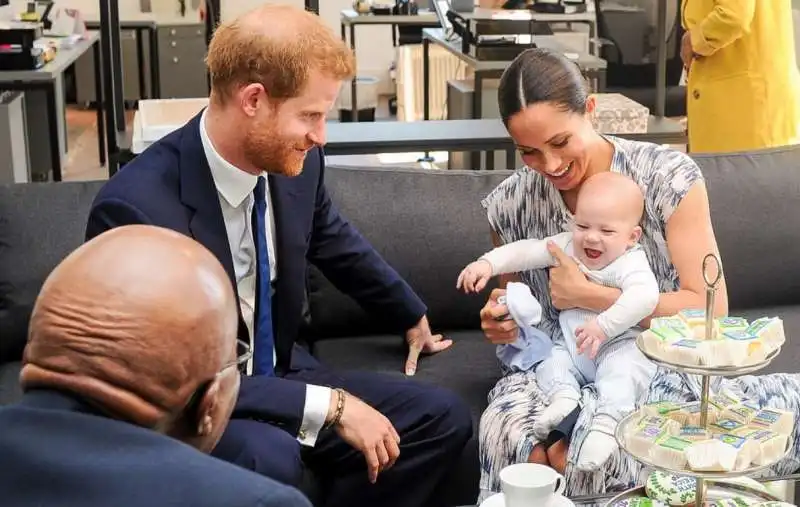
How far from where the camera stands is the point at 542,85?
2.06 metres

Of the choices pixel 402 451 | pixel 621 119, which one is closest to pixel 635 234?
pixel 402 451

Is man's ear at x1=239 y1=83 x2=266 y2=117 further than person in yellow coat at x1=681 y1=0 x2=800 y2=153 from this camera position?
No

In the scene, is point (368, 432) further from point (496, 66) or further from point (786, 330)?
point (496, 66)

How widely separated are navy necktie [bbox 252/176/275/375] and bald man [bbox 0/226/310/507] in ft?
3.22

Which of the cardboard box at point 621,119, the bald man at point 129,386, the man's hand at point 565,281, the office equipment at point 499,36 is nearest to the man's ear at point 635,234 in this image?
the man's hand at point 565,281

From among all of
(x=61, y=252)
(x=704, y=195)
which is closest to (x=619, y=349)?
(x=704, y=195)

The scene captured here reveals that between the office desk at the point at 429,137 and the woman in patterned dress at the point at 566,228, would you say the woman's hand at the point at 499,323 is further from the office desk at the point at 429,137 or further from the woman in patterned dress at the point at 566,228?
the office desk at the point at 429,137

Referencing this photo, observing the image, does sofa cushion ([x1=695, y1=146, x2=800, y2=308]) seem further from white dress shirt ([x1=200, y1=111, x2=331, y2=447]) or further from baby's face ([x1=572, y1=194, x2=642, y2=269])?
white dress shirt ([x1=200, y1=111, x2=331, y2=447])

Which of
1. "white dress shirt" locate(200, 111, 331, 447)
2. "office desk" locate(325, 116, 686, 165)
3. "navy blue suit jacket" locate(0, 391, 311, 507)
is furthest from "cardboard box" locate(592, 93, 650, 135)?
"navy blue suit jacket" locate(0, 391, 311, 507)

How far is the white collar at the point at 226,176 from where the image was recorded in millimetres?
2037

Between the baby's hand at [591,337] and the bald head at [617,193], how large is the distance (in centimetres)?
22

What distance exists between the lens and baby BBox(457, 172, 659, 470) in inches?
77.2

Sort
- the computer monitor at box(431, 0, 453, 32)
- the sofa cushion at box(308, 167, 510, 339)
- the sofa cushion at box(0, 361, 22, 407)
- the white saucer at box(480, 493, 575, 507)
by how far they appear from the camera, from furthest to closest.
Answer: the computer monitor at box(431, 0, 453, 32)
the sofa cushion at box(308, 167, 510, 339)
the sofa cushion at box(0, 361, 22, 407)
the white saucer at box(480, 493, 575, 507)

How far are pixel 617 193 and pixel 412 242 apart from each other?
76 centimetres
